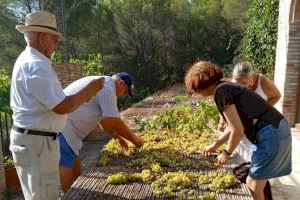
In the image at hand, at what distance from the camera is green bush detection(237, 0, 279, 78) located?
32.9ft

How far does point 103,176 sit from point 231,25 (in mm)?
17156

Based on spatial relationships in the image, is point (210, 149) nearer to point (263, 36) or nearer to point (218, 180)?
point (218, 180)

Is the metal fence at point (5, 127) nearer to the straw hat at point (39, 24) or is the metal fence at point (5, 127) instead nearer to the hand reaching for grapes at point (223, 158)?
the straw hat at point (39, 24)

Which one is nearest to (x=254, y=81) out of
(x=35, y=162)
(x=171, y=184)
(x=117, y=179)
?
(x=171, y=184)

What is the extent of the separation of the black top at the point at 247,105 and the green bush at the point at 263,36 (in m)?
→ 7.51

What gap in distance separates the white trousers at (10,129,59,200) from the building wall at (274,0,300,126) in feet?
21.9

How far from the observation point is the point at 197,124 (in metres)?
4.73

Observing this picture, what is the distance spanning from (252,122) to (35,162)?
1595 millimetres


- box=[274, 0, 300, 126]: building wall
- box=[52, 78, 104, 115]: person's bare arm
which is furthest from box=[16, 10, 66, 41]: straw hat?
box=[274, 0, 300, 126]: building wall

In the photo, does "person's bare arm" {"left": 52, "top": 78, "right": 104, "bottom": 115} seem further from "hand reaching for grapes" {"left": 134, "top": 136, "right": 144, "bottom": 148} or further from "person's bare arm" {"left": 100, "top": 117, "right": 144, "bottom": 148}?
"hand reaching for grapes" {"left": 134, "top": 136, "right": 144, "bottom": 148}

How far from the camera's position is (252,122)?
290cm

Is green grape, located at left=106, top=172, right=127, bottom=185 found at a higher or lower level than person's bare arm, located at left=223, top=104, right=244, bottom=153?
lower

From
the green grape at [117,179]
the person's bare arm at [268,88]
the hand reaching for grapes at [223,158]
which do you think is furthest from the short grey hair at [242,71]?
the green grape at [117,179]

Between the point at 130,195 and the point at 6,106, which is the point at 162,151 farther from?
the point at 6,106
